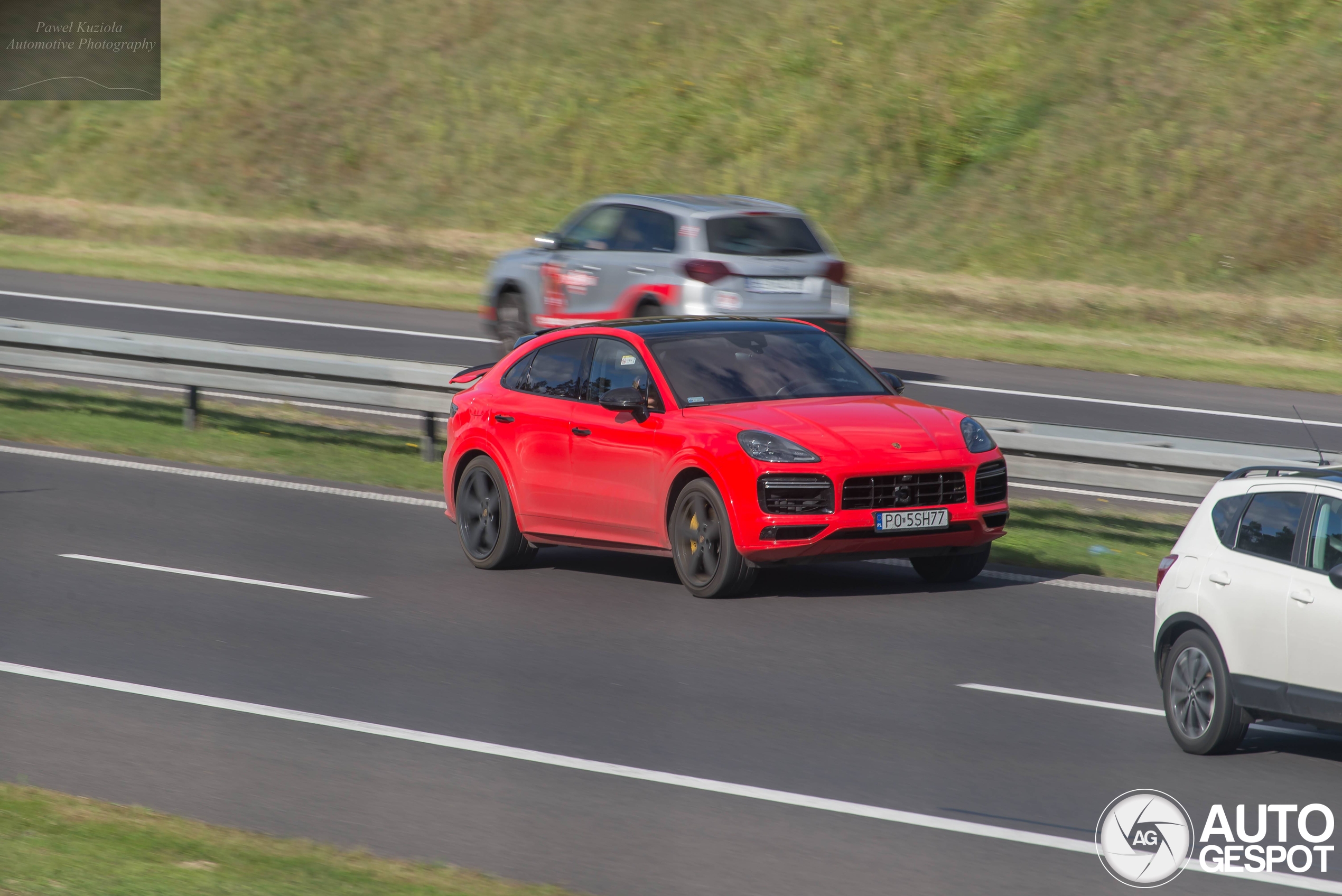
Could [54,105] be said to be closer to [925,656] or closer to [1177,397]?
[1177,397]

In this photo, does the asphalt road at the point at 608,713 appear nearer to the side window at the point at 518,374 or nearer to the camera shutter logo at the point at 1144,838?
the camera shutter logo at the point at 1144,838

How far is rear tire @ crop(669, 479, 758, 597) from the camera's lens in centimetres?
1116

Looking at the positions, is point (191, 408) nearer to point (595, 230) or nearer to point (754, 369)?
point (595, 230)

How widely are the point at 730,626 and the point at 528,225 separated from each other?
1031 inches

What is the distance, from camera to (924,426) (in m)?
11.5

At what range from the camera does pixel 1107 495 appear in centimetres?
1577

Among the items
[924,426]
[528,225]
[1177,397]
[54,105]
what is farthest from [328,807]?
[54,105]

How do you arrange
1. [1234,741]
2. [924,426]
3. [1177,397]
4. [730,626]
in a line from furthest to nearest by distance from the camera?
[1177,397] → [924,426] → [730,626] → [1234,741]

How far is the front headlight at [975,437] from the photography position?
1151 cm

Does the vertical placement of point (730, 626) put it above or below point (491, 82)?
below

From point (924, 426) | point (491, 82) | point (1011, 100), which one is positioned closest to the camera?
point (924, 426)

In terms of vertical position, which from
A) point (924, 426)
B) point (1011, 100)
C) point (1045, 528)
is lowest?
point (1045, 528)

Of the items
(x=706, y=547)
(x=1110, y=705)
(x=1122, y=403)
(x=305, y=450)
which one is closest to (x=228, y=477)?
(x=305, y=450)

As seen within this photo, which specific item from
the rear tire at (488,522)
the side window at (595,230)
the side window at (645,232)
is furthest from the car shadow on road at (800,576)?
the side window at (595,230)
